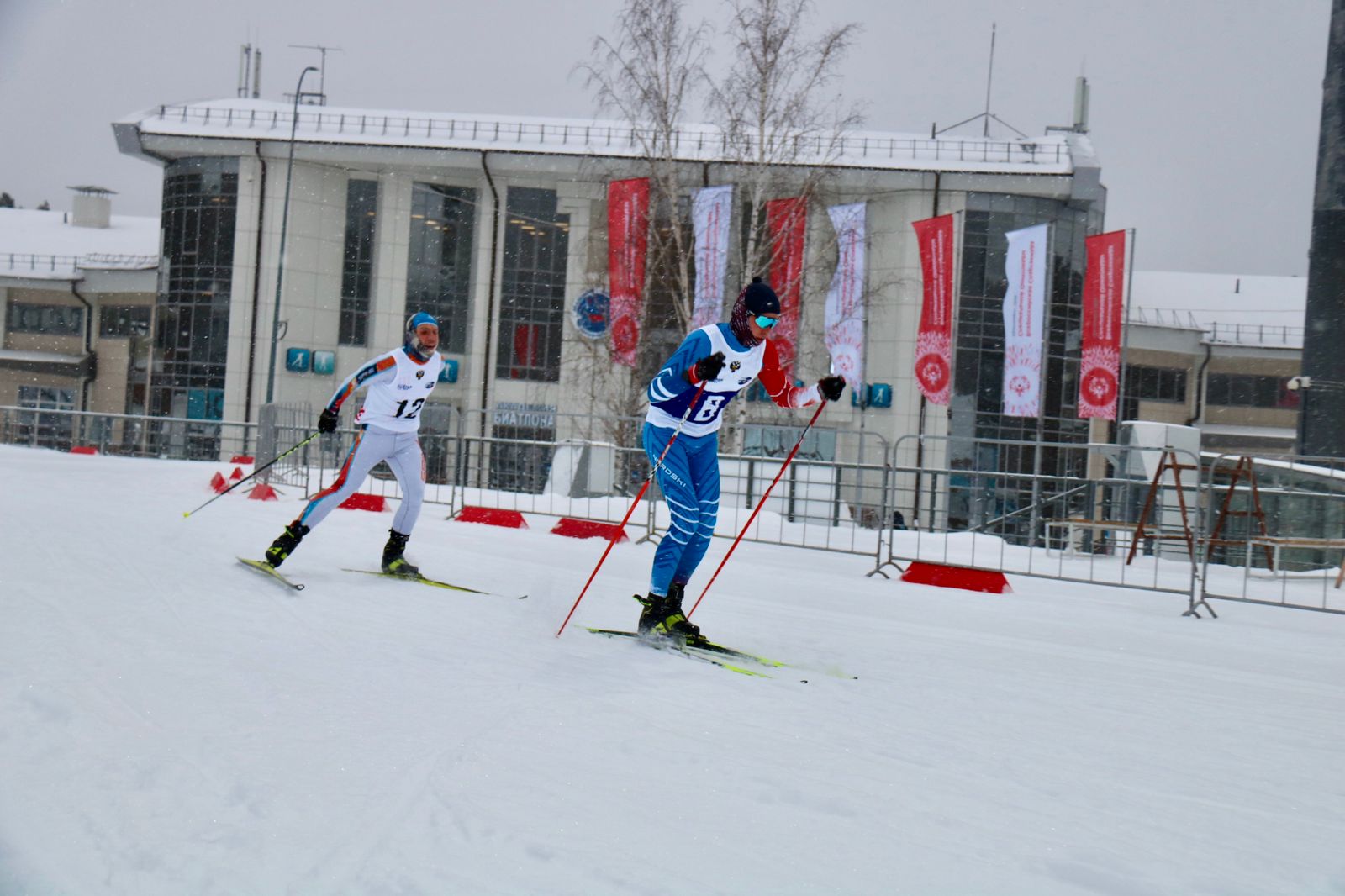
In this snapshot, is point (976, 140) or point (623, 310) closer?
point (623, 310)

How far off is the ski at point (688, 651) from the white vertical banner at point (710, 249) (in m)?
18.7

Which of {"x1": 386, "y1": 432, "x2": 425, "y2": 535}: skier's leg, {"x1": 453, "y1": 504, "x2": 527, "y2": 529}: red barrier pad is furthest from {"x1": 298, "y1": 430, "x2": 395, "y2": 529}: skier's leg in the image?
{"x1": 453, "y1": 504, "x2": 527, "y2": 529}: red barrier pad

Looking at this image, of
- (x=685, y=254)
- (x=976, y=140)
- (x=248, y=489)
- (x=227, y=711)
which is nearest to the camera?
(x=227, y=711)

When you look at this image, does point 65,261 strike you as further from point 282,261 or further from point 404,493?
point 404,493

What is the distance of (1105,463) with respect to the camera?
50.1ft

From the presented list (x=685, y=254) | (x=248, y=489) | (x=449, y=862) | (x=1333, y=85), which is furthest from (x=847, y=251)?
(x=449, y=862)

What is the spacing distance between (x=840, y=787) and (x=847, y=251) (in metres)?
23.4

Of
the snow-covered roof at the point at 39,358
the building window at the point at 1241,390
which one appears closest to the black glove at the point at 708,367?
the building window at the point at 1241,390

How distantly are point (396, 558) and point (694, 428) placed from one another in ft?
9.45

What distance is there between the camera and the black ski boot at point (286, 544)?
7516mm

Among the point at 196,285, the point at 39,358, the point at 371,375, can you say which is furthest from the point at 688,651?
the point at 39,358

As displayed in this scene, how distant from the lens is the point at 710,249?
24.6 metres

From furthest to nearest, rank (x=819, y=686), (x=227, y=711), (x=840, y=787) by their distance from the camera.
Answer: (x=819, y=686) < (x=227, y=711) < (x=840, y=787)

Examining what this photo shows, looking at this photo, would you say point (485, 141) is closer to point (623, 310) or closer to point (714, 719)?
point (623, 310)
